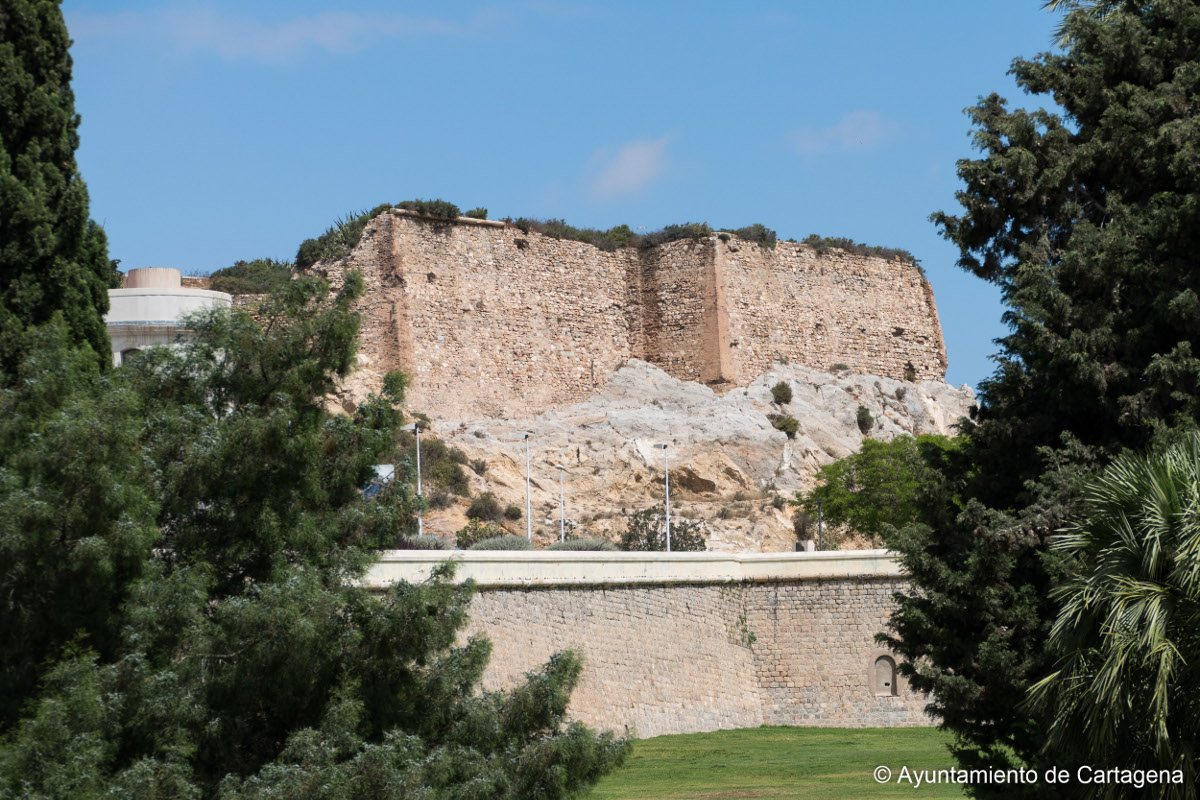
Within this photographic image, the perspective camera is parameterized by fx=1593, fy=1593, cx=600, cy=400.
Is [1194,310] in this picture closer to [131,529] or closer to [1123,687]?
[1123,687]

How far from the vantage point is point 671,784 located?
19.4m

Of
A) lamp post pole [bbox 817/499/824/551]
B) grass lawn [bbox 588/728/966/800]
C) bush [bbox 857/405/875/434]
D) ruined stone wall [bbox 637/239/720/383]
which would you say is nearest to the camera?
grass lawn [bbox 588/728/966/800]

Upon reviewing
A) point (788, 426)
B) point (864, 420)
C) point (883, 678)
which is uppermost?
point (864, 420)

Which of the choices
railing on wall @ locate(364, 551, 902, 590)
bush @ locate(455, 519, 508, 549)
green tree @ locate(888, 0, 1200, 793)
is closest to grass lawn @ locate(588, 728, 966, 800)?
railing on wall @ locate(364, 551, 902, 590)

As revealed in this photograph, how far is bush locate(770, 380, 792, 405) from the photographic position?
42.8 metres

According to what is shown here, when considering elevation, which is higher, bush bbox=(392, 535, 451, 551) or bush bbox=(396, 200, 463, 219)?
bush bbox=(396, 200, 463, 219)

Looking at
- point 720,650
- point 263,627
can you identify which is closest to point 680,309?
point 720,650

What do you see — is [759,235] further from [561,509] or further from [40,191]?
[40,191]

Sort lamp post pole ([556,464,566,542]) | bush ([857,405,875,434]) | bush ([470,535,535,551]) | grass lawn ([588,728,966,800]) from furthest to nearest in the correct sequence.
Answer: bush ([857,405,875,434]) → lamp post pole ([556,464,566,542]) → bush ([470,535,535,551]) → grass lawn ([588,728,966,800])

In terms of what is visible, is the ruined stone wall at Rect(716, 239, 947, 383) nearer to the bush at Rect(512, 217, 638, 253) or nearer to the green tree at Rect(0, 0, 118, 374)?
the bush at Rect(512, 217, 638, 253)

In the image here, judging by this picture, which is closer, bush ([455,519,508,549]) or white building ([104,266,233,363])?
white building ([104,266,233,363])

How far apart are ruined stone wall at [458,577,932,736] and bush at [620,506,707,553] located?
21.7ft

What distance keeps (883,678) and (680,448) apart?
500 inches

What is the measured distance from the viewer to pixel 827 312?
4709 centimetres
